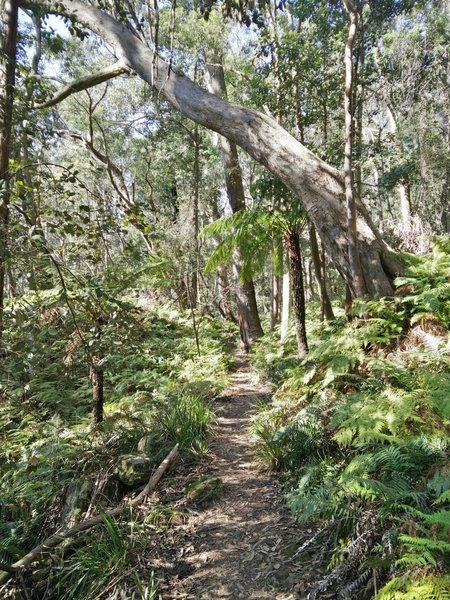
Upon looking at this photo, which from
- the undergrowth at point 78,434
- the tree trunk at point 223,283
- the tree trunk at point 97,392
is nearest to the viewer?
the undergrowth at point 78,434

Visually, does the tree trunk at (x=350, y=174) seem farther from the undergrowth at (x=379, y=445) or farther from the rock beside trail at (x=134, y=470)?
the rock beside trail at (x=134, y=470)

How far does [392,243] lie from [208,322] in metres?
6.31

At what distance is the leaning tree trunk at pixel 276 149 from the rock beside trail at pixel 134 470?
3.40 metres

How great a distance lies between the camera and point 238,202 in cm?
973

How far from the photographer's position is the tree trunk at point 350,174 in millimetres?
4619

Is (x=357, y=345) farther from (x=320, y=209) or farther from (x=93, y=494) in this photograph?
(x=93, y=494)

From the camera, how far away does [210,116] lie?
18.8ft

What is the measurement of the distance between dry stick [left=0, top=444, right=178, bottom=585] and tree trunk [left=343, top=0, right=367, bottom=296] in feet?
10.3

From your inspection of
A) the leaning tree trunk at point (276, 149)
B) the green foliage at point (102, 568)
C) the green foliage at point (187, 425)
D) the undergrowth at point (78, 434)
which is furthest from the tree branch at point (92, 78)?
the green foliage at point (102, 568)

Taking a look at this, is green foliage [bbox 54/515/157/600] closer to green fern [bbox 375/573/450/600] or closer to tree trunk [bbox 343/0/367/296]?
green fern [bbox 375/573/450/600]

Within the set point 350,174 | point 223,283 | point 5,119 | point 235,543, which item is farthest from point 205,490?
point 223,283

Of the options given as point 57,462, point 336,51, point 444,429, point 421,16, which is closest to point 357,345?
point 444,429

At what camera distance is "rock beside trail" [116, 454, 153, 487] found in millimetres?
Result: 3820

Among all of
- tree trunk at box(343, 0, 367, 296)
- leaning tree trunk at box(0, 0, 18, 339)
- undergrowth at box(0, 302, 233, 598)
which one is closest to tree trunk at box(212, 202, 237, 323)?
undergrowth at box(0, 302, 233, 598)
